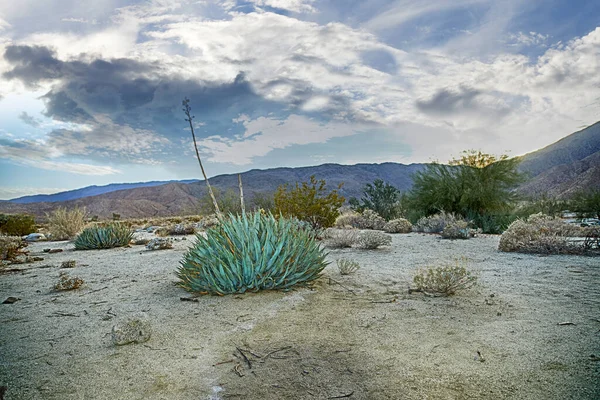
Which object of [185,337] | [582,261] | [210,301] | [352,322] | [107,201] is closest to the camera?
[185,337]

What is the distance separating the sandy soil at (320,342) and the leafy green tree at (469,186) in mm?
9623

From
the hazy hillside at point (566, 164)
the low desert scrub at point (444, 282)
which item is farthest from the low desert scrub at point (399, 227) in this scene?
the hazy hillside at point (566, 164)

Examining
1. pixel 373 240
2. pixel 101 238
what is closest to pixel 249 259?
pixel 373 240

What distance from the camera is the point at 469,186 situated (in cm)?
1566

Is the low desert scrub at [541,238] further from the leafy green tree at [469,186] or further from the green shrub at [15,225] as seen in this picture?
the green shrub at [15,225]

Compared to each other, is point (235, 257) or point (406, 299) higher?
point (235, 257)

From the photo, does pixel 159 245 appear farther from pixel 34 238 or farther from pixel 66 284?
pixel 34 238

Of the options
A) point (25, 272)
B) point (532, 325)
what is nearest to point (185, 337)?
point (532, 325)

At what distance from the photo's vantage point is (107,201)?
62812 mm

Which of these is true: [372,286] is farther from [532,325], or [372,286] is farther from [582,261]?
[582,261]

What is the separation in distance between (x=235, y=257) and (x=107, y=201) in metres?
65.5

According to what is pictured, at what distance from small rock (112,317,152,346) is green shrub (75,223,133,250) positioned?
892cm

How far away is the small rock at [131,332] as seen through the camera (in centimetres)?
365

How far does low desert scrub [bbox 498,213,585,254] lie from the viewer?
7960 mm
